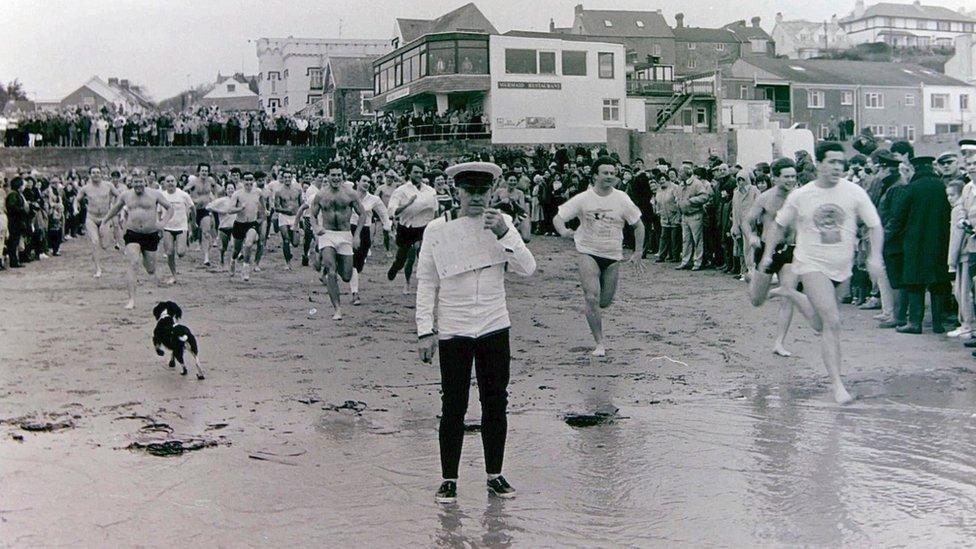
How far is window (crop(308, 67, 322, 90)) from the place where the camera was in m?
76.0

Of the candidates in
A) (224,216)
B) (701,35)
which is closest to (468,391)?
(224,216)

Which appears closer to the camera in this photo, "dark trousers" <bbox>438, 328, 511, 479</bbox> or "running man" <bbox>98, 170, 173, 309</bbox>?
"dark trousers" <bbox>438, 328, 511, 479</bbox>

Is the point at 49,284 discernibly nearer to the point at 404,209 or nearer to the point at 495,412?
the point at 404,209

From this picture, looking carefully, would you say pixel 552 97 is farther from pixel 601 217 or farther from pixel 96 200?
pixel 601 217

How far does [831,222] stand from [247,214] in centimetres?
1214

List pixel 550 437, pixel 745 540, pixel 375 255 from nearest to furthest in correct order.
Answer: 1. pixel 745 540
2. pixel 550 437
3. pixel 375 255

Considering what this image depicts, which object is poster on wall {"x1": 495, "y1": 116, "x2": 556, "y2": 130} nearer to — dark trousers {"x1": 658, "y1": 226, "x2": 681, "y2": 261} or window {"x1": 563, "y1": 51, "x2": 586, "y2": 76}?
window {"x1": 563, "y1": 51, "x2": 586, "y2": 76}

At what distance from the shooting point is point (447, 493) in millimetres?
5980

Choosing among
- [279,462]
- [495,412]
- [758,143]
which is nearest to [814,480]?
[495,412]

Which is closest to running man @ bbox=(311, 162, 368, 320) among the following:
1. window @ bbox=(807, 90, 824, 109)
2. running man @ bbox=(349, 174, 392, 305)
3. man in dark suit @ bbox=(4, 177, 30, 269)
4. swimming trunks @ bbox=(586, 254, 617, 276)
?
running man @ bbox=(349, 174, 392, 305)

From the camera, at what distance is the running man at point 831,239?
814cm

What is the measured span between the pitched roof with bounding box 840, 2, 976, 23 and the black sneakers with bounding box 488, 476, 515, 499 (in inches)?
4000

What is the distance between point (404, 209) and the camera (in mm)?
14984

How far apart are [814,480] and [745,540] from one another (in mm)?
1210
